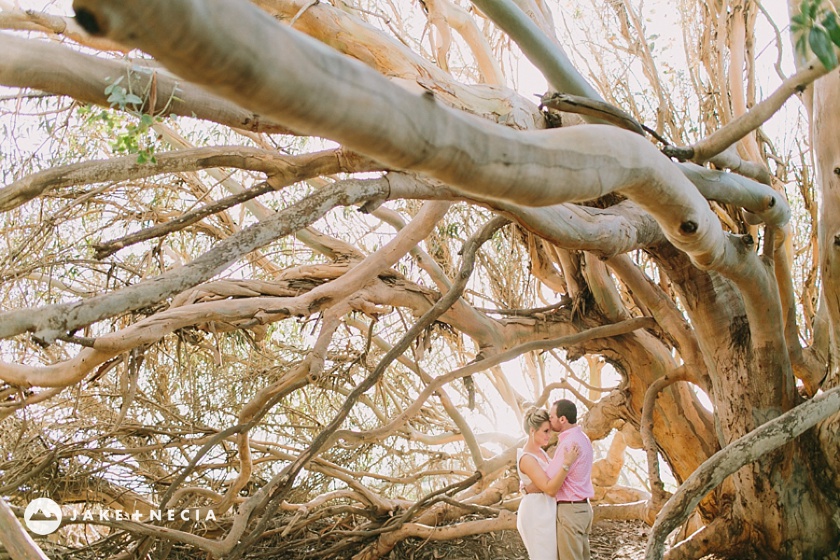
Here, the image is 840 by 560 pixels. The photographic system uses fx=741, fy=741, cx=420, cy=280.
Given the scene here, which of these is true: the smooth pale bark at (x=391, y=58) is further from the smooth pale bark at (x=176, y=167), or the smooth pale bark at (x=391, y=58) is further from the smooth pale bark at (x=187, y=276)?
the smooth pale bark at (x=187, y=276)

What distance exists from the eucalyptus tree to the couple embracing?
0.71 meters

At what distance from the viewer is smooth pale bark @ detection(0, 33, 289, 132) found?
7.62ft

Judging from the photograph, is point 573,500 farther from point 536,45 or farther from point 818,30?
point 818,30

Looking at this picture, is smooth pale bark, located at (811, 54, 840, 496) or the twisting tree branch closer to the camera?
smooth pale bark, located at (811, 54, 840, 496)

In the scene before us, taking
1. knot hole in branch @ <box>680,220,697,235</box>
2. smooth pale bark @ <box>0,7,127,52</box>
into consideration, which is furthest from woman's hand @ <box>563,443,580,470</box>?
smooth pale bark @ <box>0,7,127,52</box>

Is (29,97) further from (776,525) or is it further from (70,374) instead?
(776,525)

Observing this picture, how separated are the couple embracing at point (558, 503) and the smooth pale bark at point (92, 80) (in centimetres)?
249

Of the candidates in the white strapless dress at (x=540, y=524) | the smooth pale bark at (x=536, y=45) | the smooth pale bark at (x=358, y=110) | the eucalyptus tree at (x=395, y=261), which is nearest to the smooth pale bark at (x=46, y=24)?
the eucalyptus tree at (x=395, y=261)

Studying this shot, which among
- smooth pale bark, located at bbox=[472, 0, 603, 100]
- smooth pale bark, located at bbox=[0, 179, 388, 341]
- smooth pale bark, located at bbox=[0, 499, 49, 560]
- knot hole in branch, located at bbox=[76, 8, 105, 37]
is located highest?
smooth pale bark, located at bbox=[472, 0, 603, 100]

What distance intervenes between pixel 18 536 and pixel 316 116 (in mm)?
3204

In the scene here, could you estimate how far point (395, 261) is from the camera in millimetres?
4566

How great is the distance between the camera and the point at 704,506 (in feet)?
16.2

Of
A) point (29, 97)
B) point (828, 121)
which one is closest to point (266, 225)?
point (29, 97)

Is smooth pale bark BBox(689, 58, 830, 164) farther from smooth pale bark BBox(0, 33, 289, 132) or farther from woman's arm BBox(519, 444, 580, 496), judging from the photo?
woman's arm BBox(519, 444, 580, 496)
